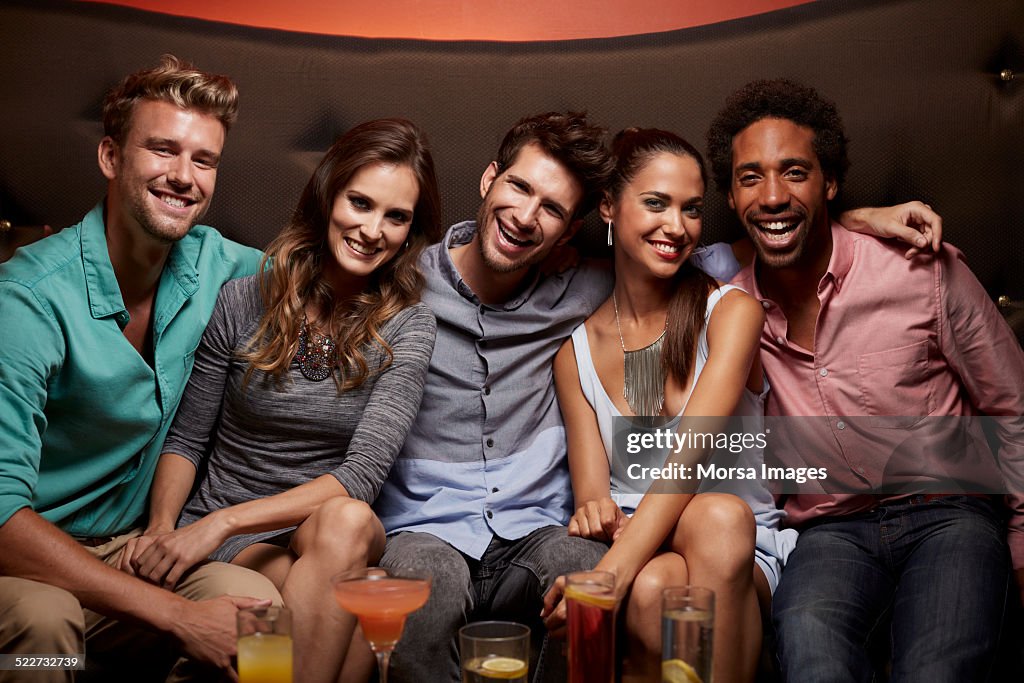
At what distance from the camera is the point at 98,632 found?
1642 mm

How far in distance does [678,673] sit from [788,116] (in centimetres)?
138

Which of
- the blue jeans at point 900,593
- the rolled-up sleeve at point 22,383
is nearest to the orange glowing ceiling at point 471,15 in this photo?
the rolled-up sleeve at point 22,383

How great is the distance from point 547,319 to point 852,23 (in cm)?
112

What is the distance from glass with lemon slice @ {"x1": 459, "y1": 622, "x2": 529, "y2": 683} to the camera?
1219 mm

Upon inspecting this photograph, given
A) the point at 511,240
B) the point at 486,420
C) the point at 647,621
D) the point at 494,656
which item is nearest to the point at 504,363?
the point at 486,420

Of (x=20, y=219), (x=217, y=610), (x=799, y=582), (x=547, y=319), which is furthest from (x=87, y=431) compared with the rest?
(x=799, y=582)

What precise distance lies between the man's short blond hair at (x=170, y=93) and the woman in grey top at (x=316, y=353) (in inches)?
9.5

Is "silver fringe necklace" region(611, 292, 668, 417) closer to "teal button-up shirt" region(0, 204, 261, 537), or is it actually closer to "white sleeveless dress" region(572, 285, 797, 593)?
"white sleeveless dress" region(572, 285, 797, 593)

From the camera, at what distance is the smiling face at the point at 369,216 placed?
75.0 inches

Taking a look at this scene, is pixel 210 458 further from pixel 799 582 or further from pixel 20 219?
pixel 799 582

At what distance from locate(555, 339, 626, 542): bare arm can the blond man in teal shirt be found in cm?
60

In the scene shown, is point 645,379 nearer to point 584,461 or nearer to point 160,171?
point 584,461

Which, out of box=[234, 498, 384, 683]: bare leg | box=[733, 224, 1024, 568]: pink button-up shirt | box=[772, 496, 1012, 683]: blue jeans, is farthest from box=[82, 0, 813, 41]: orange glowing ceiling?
box=[234, 498, 384, 683]: bare leg

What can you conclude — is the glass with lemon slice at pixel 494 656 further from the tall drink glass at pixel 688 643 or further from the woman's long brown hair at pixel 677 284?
the woman's long brown hair at pixel 677 284
